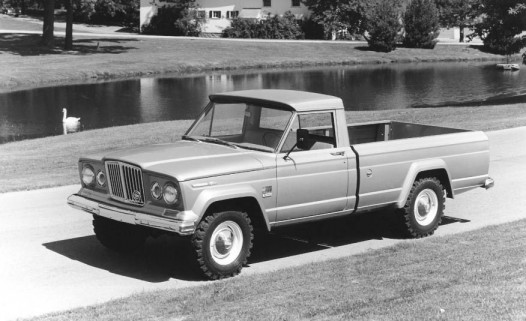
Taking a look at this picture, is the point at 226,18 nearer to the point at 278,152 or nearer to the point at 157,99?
the point at 157,99

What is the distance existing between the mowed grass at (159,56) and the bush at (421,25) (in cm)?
160

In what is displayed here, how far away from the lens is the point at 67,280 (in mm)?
8023

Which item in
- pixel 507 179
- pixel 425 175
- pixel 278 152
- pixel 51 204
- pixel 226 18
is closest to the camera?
pixel 278 152

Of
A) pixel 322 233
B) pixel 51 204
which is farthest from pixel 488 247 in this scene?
pixel 51 204

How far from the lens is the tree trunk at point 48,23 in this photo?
58.6 meters

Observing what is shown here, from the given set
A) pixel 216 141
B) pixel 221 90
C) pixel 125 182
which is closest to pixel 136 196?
pixel 125 182

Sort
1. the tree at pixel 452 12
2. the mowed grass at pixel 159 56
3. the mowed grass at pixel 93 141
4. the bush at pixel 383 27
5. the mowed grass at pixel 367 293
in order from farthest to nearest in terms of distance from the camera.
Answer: the tree at pixel 452 12 < the bush at pixel 383 27 < the mowed grass at pixel 159 56 < the mowed grass at pixel 93 141 < the mowed grass at pixel 367 293

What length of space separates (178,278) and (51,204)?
3.99m

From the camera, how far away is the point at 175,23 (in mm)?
77562

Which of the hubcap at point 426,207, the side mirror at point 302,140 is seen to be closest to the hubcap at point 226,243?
the side mirror at point 302,140

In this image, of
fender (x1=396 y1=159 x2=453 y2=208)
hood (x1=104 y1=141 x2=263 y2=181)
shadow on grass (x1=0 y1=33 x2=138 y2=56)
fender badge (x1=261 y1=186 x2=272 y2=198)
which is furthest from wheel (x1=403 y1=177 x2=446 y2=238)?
shadow on grass (x1=0 y1=33 x2=138 y2=56)

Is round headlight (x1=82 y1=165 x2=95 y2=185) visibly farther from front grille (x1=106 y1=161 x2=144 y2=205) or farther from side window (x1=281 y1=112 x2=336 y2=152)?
side window (x1=281 y1=112 x2=336 y2=152)

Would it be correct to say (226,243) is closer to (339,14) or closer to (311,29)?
(339,14)

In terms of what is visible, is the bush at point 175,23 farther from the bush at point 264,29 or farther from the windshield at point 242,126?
the windshield at point 242,126
